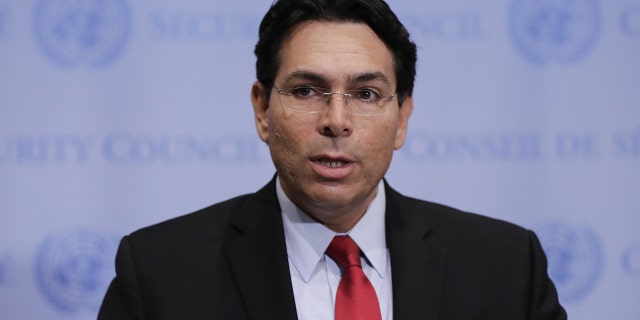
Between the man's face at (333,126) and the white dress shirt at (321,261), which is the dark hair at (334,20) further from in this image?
the white dress shirt at (321,261)

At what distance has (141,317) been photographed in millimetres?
2045

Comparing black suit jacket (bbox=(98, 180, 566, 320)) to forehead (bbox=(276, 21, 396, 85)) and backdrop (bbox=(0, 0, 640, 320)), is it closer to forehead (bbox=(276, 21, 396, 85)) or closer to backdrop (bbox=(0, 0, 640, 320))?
forehead (bbox=(276, 21, 396, 85))

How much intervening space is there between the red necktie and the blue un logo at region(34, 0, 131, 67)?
3.81 feet

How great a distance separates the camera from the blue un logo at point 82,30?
9.17 ft

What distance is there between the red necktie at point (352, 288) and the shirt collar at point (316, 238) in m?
0.02

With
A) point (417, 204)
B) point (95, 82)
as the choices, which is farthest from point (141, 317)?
point (95, 82)

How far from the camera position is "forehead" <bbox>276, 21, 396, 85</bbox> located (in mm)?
2045

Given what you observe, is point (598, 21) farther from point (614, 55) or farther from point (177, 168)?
point (177, 168)

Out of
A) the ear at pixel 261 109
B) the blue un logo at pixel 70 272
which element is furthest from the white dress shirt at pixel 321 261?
the blue un logo at pixel 70 272

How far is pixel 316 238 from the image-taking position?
2.13 m

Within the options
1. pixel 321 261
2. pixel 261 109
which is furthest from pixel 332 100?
pixel 321 261

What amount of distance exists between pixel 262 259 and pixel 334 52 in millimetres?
536

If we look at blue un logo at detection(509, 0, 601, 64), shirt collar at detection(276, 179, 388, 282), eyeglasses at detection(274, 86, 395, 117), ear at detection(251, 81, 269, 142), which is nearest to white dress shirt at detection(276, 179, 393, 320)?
shirt collar at detection(276, 179, 388, 282)

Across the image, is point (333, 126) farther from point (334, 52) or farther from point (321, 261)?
point (321, 261)
